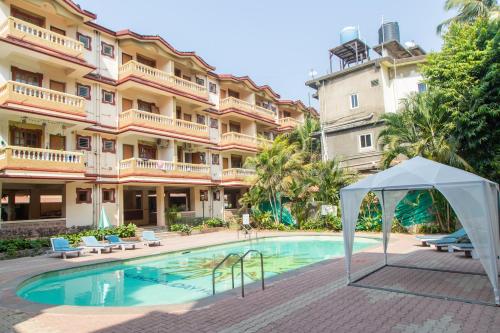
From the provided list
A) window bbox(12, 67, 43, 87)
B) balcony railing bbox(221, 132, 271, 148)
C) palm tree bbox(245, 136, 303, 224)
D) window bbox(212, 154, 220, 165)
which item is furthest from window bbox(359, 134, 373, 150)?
window bbox(12, 67, 43, 87)

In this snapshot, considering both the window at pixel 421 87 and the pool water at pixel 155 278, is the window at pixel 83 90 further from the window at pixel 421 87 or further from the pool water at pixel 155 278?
the window at pixel 421 87

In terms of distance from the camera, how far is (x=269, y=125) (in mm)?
34875

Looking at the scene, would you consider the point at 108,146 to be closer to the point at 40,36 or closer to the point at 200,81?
the point at 40,36

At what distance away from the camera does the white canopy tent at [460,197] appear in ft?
21.4

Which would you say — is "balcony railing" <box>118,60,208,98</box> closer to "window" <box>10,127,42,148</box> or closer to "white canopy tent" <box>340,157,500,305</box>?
"window" <box>10,127,42,148</box>

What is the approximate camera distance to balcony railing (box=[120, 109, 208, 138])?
21.9 meters

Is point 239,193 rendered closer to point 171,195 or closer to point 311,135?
point 171,195

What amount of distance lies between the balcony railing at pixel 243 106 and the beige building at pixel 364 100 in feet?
21.4

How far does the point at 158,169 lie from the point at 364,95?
16447mm

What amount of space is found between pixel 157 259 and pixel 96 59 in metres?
13.7

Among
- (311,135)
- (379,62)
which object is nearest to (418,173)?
(379,62)

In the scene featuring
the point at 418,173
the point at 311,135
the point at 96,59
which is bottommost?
the point at 418,173

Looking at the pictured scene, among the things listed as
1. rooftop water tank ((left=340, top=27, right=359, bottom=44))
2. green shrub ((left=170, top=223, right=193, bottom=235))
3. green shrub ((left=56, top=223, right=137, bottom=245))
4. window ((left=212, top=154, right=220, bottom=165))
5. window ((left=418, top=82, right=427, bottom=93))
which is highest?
rooftop water tank ((left=340, top=27, right=359, bottom=44))

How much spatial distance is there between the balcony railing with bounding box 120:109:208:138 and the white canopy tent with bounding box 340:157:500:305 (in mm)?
16692
